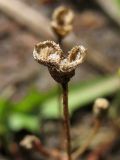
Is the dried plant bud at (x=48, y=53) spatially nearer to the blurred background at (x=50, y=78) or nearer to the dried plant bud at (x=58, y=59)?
the dried plant bud at (x=58, y=59)

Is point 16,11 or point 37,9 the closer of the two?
point 16,11

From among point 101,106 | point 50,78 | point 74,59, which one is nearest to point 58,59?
point 74,59

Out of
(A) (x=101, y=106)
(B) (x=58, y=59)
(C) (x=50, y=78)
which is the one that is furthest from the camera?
(C) (x=50, y=78)

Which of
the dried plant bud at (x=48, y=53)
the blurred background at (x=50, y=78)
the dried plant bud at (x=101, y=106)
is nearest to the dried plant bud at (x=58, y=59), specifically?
the dried plant bud at (x=48, y=53)

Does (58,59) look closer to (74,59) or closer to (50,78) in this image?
(74,59)

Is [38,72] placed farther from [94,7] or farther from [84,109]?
[94,7]

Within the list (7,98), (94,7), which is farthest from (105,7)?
(7,98)
